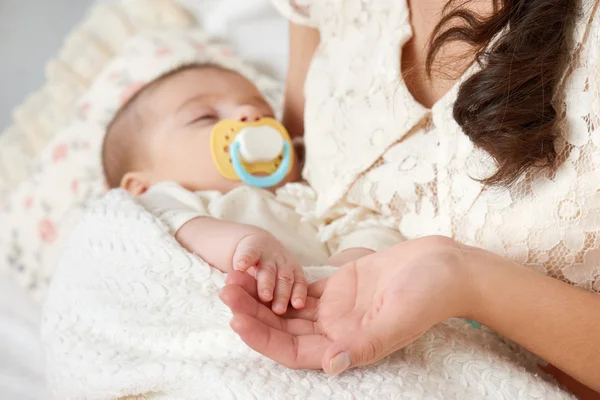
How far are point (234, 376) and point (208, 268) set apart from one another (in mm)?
180

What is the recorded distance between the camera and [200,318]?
2.59ft

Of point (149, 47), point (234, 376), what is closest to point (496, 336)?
point (234, 376)

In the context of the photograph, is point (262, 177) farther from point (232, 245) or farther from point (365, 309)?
point (365, 309)

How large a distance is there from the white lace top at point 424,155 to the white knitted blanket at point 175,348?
0.14m

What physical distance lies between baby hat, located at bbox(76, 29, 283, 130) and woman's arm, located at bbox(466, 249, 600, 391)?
836 millimetres

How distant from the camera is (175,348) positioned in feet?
2.52

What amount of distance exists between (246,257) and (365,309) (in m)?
0.14

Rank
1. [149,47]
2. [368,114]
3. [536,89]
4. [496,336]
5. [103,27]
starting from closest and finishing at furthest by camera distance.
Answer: [536,89] < [496,336] < [368,114] < [149,47] < [103,27]

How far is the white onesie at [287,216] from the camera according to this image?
976 mm

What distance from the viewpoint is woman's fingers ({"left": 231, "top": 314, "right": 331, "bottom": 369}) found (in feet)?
2.18

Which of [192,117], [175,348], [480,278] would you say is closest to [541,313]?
[480,278]

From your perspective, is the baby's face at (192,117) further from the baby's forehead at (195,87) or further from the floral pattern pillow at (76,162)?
the floral pattern pillow at (76,162)

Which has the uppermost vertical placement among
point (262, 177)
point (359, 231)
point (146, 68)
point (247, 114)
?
point (146, 68)

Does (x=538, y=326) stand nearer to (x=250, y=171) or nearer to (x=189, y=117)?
(x=250, y=171)
